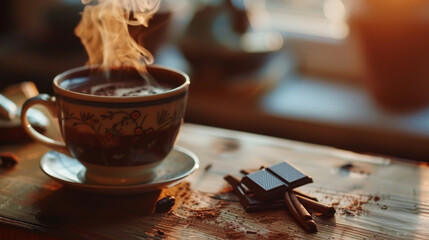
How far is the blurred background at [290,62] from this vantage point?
1.77 m

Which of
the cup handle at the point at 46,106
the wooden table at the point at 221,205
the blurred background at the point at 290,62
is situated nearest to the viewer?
the wooden table at the point at 221,205

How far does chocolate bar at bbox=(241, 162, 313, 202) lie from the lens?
826mm

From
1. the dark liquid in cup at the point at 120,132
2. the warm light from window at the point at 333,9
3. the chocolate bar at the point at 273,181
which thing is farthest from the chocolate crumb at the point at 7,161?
the warm light from window at the point at 333,9

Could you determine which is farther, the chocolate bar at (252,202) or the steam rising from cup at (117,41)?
the steam rising from cup at (117,41)

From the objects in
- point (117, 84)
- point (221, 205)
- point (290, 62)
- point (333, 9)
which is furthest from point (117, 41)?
point (333, 9)

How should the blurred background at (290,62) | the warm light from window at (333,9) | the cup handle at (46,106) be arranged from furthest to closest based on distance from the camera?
the warm light from window at (333,9)
the blurred background at (290,62)
the cup handle at (46,106)

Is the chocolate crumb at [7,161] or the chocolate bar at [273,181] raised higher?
the chocolate bar at [273,181]

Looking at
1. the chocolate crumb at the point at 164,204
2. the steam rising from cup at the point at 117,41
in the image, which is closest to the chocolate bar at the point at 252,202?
the chocolate crumb at the point at 164,204

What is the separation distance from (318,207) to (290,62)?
1.49m

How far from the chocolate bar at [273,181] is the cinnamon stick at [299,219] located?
0.06ft

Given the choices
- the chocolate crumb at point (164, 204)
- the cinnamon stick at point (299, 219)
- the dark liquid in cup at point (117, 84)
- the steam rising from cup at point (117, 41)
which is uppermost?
the steam rising from cup at point (117, 41)

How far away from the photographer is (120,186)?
82 cm

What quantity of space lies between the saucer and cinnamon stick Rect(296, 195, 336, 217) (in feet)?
0.61

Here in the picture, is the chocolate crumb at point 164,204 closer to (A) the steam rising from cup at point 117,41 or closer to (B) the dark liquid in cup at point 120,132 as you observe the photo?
(B) the dark liquid in cup at point 120,132
